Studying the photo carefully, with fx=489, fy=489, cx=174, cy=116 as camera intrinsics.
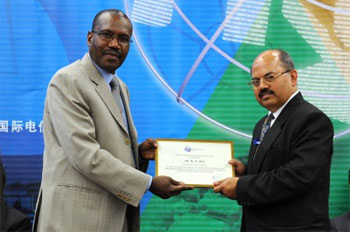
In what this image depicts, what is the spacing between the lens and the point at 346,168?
12.2ft

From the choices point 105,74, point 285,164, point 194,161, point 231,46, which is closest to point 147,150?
point 194,161

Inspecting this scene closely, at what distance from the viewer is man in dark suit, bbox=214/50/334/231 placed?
2.36 metres

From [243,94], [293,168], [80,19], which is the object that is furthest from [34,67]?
[293,168]

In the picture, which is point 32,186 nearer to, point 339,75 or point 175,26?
point 175,26

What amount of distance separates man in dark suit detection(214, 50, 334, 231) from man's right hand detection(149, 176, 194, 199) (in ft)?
0.75

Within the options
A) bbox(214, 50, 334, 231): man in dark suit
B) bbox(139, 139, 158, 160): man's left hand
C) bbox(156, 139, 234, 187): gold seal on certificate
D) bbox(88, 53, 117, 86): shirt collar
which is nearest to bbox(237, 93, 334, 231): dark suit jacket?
bbox(214, 50, 334, 231): man in dark suit

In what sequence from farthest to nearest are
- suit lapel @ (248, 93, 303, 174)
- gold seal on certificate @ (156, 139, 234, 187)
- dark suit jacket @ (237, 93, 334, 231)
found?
gold seal on certificate @ (156, 139, 234, 187)
suit lapel @ (248, 93, 303, 174)
dark suit jacket @ (237, 93, 334, 231)

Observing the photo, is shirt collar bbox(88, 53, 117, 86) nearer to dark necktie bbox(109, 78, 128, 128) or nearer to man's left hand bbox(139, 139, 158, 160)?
dark necktie bbox(109, 78, 128, 128)

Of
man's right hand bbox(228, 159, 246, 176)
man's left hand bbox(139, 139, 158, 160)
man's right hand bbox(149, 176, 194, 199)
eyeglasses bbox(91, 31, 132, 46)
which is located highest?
eyeglasses bbox(91, 31, 132, 46)

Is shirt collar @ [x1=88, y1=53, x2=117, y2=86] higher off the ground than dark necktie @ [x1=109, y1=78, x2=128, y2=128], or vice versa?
shirt collar @ [x1=88, y1=53, x2=117, y2=86]

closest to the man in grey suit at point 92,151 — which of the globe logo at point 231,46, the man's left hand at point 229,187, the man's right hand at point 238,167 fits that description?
the man's left hand at point 229,187

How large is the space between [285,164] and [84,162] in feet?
3.23

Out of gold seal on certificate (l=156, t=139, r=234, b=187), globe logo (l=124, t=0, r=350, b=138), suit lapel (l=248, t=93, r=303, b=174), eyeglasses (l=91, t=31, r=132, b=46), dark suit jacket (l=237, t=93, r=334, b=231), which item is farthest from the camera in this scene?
globe logo (l=124, t=0, r=350, b=138)

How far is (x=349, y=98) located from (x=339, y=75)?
19cm
